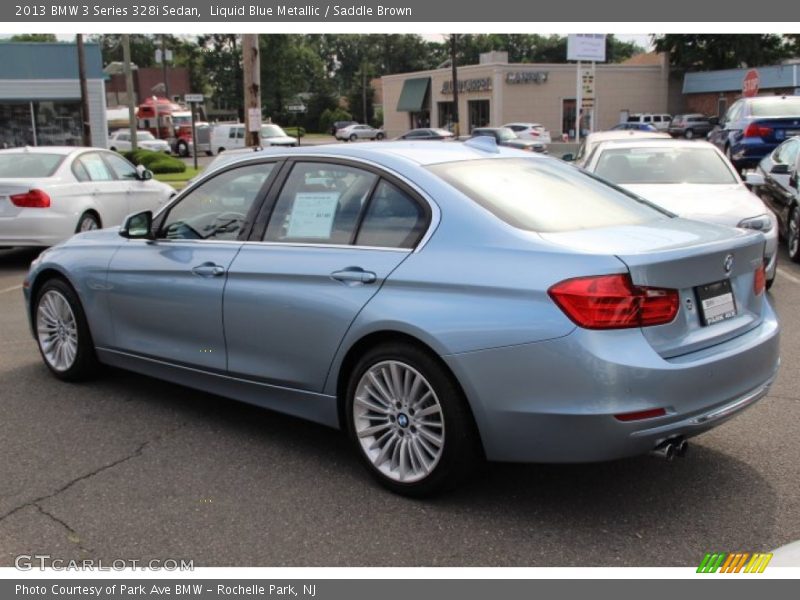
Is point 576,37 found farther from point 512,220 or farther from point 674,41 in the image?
point 512,220

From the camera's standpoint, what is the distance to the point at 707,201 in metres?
7.96

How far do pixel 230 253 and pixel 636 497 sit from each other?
244 centimetres

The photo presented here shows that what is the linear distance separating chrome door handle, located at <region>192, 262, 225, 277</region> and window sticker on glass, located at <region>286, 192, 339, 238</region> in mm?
456

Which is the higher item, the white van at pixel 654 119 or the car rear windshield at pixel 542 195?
the white van at pixel 654 119

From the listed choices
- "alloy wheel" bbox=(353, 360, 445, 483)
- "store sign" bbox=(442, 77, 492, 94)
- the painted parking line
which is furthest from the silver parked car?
"alloy wheel" bbox=(353, 360, 445, 483)

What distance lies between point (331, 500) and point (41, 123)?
32.9 metres

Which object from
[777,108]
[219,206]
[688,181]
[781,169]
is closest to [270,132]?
[777,108]

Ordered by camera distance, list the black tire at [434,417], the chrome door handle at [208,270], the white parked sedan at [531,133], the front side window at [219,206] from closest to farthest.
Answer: the black tire at [434,417]
the chrome door handle at [208,270]
the front side window at [219,206]
the white parked sedan at [531,133]

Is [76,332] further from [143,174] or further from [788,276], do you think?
[788,276]

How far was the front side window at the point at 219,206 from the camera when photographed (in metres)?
4.81

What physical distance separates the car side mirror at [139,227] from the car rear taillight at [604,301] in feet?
9.44

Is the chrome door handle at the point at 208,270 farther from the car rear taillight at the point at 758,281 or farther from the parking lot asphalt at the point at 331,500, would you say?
the car rear taillight at the point at 758,281

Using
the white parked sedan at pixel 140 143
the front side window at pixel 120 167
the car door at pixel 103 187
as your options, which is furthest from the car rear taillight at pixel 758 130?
the white parked sedan at pixel 140 143

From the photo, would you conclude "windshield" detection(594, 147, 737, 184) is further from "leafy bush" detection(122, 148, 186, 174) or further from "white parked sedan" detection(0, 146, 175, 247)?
"leafy bush" detection(122, 148, 186, 174)
